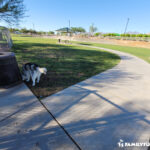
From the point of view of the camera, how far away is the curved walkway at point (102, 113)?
62.9 inches

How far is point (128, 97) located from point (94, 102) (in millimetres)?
1178

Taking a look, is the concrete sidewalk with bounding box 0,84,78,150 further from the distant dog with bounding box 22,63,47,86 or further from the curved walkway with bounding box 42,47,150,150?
the distant dog with bounding box 22,63,47,86

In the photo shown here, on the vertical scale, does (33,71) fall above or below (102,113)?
above

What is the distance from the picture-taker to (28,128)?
1.70 m

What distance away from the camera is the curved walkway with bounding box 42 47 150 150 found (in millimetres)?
1597

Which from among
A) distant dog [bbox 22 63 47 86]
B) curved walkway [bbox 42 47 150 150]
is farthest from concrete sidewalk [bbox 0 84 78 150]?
distant dog [bbox 22 63 47 86]

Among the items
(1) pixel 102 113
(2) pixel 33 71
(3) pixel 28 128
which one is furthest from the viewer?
(2) pixel 33 71

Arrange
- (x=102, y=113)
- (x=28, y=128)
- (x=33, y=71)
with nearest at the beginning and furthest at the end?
(x=28, y=128) < (x=102, y=113) < (x=33, y=71)

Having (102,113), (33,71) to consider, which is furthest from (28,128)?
(33,71)

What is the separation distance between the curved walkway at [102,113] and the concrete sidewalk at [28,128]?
18 centimetres

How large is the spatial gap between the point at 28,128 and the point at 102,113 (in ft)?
5.13

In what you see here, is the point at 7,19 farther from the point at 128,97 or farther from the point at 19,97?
the point at 128,97

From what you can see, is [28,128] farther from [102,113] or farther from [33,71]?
[33,71]

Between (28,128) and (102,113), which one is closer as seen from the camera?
(28,128)
